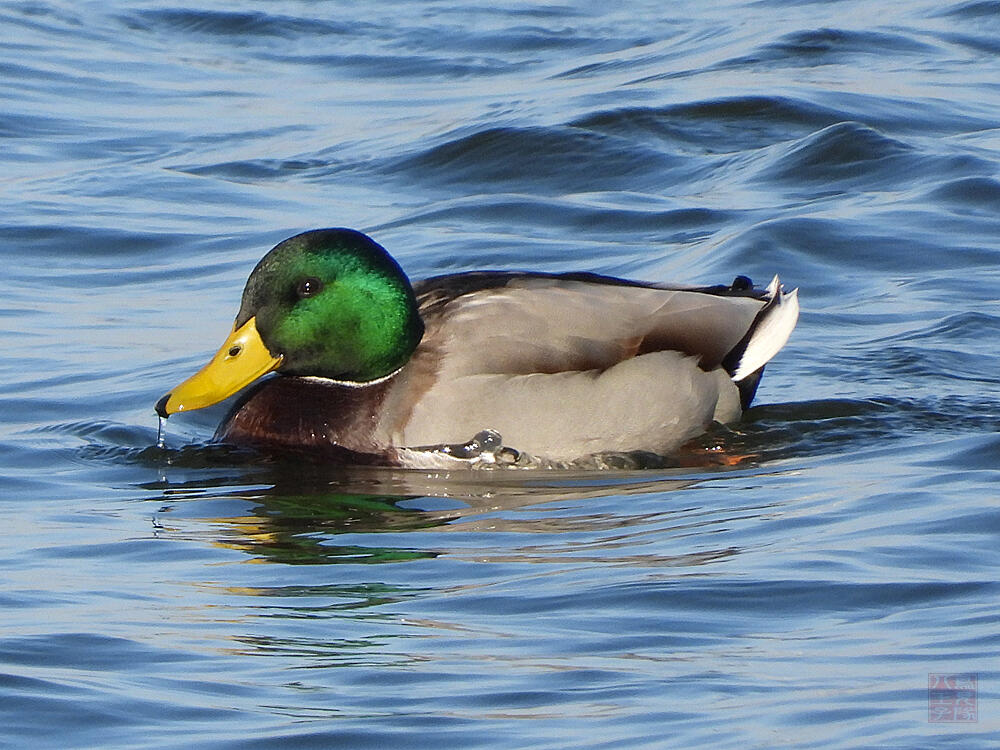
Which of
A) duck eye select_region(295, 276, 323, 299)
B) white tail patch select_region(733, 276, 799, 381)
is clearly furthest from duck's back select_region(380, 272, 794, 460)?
duck eye select_region(295, 276, 323, 299)

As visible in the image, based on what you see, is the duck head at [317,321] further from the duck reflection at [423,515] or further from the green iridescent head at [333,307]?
the duck reflection at [423,515]

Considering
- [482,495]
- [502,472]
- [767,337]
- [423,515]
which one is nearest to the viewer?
[423,515]

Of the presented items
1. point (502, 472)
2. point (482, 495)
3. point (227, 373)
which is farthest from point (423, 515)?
point (227, 373)

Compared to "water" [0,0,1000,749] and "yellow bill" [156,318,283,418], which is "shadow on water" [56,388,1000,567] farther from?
"yellow bill" [156,318,283,418]

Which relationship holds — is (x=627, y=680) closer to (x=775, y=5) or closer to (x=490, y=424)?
(x=490, y=424)

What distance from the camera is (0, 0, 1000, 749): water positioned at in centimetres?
486

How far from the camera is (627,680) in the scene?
4.86 metres

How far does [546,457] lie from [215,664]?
267 cm

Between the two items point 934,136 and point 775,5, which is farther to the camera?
point 775,5

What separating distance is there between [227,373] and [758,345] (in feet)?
6.71

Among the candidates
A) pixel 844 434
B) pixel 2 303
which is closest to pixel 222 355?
pixel 844 434

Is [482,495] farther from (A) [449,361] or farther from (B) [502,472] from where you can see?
(A) [449,361]

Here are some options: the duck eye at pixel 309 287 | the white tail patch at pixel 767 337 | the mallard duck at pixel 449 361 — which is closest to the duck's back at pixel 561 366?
the mallard duck at pixel 449 361

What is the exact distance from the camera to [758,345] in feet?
27.0
